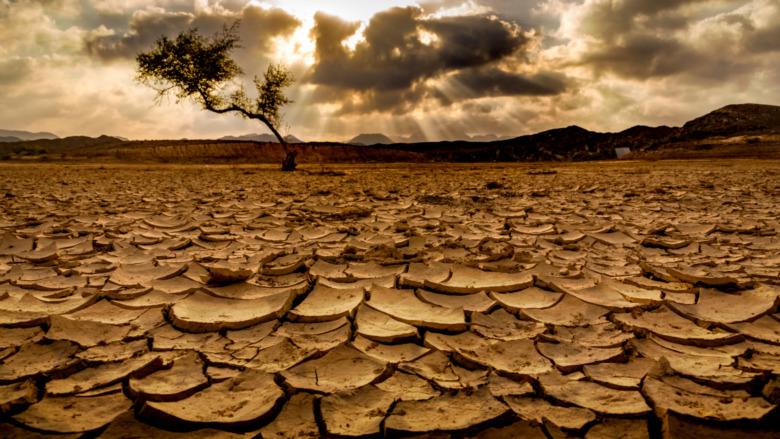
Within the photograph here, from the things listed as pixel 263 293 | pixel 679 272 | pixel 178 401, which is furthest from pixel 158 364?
pixel 679 272

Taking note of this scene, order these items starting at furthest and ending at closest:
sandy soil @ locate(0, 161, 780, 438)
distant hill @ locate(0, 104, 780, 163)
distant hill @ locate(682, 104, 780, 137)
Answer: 1. distant hill @ locate(682, 104, 780, 137)
2. distant hill @ locate(0, 104, 780, 163)
3. sandy soil @ locate(0, 161, 780, 438)

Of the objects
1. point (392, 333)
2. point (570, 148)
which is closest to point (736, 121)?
point (570, 148)

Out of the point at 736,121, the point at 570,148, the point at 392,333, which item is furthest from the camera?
the point at 570,148

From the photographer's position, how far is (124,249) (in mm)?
2211

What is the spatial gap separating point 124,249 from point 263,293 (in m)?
1.23

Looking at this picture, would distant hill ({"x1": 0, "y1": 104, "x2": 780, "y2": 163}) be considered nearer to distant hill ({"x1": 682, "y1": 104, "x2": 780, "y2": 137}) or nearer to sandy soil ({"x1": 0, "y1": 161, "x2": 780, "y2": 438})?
distant hill ({"x1": 682, "y1": 104, "x2": 780, "y2": 137})

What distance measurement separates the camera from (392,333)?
1229mm

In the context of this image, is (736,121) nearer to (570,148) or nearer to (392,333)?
(570,148)

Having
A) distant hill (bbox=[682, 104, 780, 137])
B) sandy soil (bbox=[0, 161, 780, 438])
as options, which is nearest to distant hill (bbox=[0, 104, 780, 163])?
distant hill (bbox=[682, 104, 780, 137])

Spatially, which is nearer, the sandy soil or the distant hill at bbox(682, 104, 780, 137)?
the sandy soil

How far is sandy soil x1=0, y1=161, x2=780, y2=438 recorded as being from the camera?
2.80 ft

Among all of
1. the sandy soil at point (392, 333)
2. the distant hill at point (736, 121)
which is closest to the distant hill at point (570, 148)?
the distant hill at point (736, 121)

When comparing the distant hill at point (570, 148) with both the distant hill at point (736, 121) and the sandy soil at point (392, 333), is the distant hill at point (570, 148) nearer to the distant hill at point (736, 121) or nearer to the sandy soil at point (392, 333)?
the distant hill at point (736, 121)

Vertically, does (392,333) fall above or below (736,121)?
below
